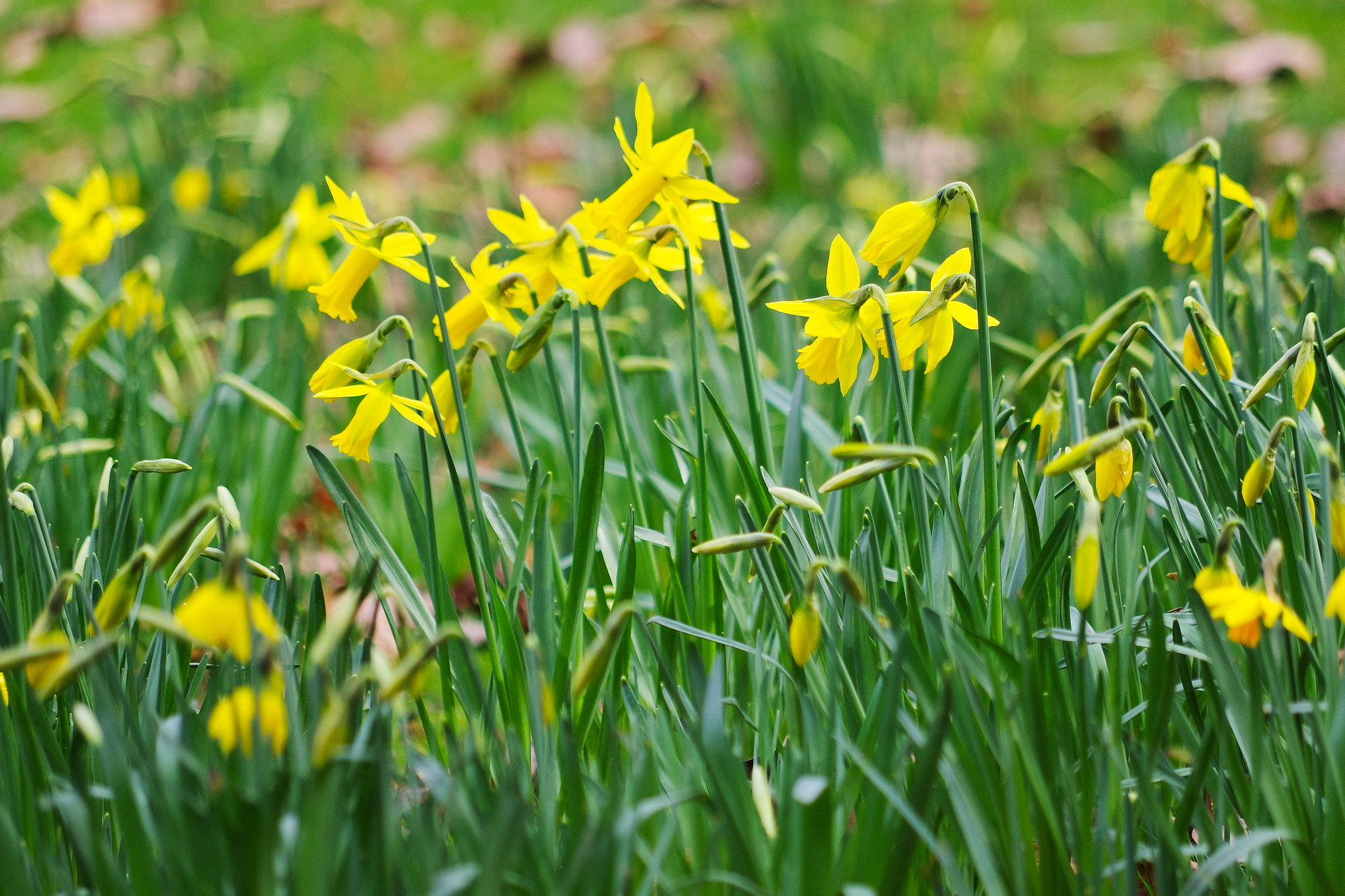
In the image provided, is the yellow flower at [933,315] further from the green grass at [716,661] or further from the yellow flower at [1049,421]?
the yellow flower at [1049,421]

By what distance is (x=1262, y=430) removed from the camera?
137 centimetres

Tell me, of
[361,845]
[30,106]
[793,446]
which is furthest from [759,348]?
[30,106]

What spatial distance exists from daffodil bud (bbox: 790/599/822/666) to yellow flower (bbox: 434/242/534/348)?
1.73 feet

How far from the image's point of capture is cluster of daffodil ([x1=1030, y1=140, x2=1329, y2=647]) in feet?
2.96

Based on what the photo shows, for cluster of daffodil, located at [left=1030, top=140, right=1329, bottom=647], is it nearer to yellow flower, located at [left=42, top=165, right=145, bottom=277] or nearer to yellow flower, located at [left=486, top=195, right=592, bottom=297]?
yellow flower, located at [left=486, top=195, right=592, bottom=297]

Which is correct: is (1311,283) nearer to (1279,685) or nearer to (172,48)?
(1279,685)

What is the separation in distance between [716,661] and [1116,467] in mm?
489

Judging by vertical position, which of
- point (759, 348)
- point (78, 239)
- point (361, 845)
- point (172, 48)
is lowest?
point (361, 845)

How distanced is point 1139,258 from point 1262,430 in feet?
4.18

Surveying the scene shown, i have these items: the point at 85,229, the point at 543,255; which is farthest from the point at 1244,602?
the point at 85,229

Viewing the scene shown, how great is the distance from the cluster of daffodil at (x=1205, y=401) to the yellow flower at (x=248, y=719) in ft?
2.35

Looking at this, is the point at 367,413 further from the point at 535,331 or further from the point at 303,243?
the point at 303,243

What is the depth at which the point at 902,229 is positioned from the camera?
3.78ft

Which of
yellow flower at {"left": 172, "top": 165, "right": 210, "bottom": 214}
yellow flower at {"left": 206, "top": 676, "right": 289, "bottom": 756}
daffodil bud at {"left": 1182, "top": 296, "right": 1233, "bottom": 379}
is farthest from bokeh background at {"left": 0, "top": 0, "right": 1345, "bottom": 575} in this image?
yellow flower at {"left": 206, "top": 676, "right": 289, "bottom": 756}
